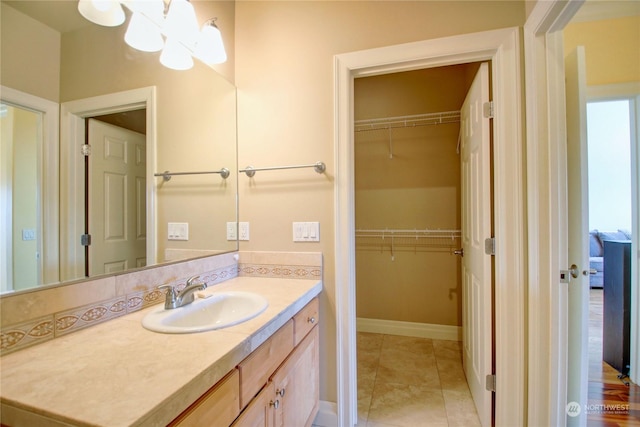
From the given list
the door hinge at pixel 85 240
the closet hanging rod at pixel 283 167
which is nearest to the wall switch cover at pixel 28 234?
the door hinge at pixel 85 240

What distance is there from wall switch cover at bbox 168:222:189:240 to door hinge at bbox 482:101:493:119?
5.64ft

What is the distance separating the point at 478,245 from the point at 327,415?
52.6 inches

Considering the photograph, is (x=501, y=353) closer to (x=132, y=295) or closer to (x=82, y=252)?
(x=132, y=295)

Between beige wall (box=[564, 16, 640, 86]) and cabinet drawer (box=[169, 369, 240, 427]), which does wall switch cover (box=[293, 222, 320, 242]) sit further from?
beige wall (box=[564, 16, 640, 86])

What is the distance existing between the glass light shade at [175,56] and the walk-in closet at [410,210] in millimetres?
1796

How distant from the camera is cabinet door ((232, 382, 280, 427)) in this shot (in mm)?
846

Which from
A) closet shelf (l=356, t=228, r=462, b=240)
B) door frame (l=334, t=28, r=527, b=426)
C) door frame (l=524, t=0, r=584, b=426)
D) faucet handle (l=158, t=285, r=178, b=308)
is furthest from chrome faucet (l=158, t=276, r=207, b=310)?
closet shelf (l=356, t=228, r=462, b=240)

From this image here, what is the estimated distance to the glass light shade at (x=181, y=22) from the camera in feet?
4.14

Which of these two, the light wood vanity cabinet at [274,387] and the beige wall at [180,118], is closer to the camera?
the light wood vanity cabinet at [274,387]

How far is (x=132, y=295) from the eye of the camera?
1062mm

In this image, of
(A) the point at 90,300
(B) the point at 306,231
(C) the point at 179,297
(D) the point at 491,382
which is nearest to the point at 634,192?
(D) the point at 491,382

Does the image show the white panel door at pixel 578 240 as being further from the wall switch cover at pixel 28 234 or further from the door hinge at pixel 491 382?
the wall switch cover at pixel 28 234

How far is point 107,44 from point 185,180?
0.63m

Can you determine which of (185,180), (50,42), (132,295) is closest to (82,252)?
(132,295)
